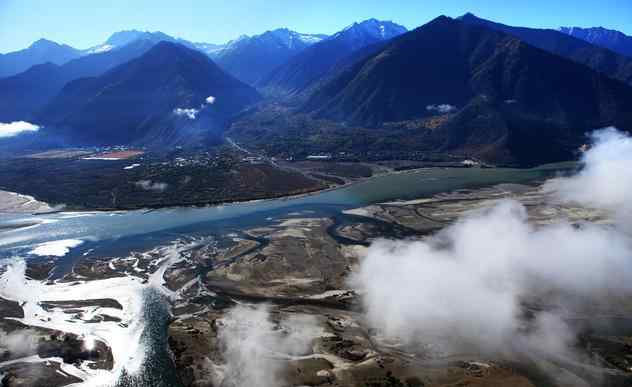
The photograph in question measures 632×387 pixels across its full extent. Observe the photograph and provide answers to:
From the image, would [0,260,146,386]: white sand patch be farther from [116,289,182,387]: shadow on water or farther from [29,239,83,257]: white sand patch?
[29,239,83,257]: white sand patch

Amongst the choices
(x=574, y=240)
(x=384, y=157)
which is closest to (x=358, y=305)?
(x=574, y=240)

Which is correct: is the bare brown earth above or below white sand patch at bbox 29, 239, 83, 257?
above

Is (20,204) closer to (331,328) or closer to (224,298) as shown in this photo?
(224,298)

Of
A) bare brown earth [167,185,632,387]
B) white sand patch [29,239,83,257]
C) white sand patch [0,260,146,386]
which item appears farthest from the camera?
white sand patch [29,239,83,257]

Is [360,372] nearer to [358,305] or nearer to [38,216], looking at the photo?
[358,305]

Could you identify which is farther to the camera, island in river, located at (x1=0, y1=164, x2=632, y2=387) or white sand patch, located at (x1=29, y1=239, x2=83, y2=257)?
white sand patch, located at (x1=29, y1=239, x2=83, y2=257)

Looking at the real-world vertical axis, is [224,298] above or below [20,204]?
above

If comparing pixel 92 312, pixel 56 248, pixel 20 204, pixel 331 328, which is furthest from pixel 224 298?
pixel 20 204

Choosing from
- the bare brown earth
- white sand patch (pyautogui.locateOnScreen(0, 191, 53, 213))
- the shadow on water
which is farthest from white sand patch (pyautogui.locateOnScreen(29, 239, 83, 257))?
white sand patch (pyautogui.locateOnScreen(0, 191, 53, 213))
